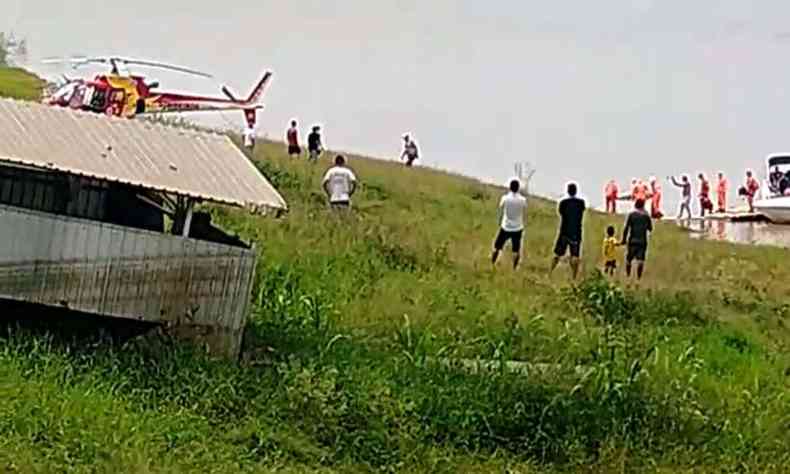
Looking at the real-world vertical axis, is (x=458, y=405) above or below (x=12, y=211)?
below

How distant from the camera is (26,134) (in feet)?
49.7

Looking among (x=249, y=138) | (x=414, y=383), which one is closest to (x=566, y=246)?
(x=414, y=383)

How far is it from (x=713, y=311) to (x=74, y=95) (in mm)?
17617

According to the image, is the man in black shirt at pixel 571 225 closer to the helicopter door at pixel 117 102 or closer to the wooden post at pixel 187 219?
the wooden post at pixel 187 219

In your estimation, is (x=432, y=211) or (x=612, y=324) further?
(x=432, y=211)

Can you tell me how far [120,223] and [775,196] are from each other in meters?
30.2

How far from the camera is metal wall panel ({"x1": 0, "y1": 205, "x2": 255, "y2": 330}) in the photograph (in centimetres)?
1446

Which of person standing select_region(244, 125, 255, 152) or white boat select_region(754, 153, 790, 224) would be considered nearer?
person standing select_region(244, 125, 255, 152)

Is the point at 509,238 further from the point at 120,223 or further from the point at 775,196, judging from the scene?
the point at 775,196

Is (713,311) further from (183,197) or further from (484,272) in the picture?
(183,197)

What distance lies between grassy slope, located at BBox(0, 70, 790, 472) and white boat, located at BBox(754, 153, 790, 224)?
19.5 metres

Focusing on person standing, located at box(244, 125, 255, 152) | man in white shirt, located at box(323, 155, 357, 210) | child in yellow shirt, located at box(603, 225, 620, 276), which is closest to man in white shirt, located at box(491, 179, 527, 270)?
child in yellow shirt, located at box(603, 225, 620, 276)

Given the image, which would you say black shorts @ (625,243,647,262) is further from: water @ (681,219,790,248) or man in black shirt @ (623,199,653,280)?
water @ (681,219,790,248)

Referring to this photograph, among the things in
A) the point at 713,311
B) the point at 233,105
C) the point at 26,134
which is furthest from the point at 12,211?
the point at 233,105
